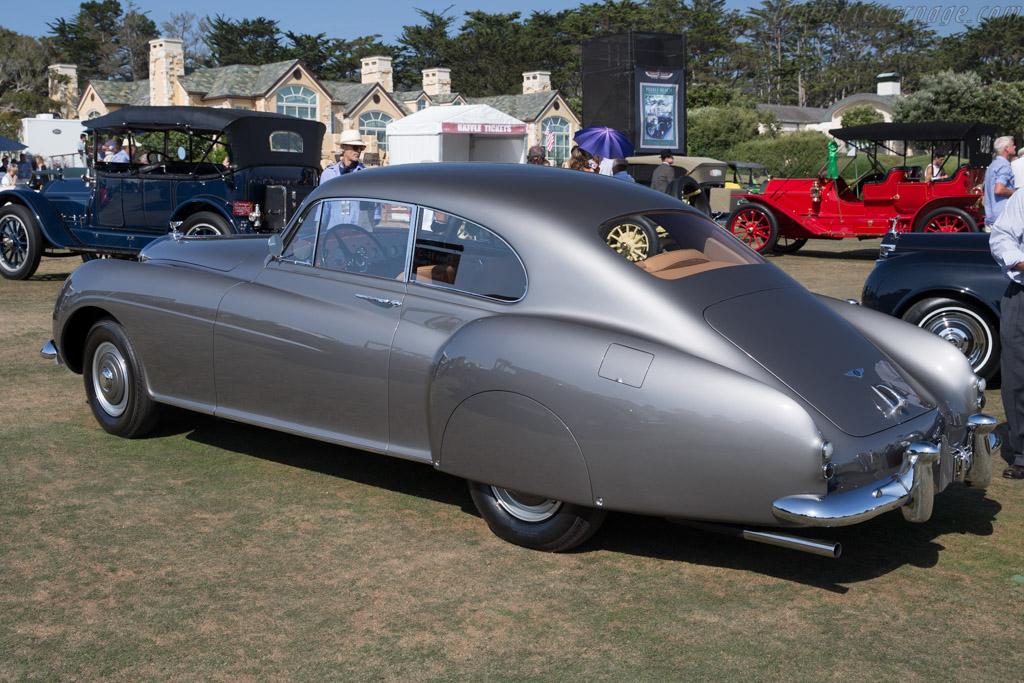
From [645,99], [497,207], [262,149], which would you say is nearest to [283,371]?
[497,207]

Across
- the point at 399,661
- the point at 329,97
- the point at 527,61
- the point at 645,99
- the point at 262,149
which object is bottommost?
the point at 399,661

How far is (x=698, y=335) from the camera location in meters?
3.70

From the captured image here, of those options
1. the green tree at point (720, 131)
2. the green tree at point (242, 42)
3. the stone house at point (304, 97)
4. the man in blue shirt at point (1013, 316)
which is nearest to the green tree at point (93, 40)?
the green tree at point (242, 42)

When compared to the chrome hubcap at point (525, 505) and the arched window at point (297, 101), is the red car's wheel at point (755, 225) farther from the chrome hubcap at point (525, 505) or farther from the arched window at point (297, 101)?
the arched window at point (297, 101)

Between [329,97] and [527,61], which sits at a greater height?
[527,61]

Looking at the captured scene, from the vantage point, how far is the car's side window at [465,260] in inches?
162

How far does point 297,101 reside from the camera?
54938 millimetres

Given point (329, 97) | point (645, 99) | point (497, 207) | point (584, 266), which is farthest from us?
point (329, 97)

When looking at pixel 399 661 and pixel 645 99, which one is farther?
pixel 645 99

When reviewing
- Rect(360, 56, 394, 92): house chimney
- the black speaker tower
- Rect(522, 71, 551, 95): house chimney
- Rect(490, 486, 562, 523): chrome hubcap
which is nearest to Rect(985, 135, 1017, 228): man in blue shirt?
Rect(490, 486, 562, 523): chrome hubcap

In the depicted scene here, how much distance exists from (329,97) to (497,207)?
54.5 m

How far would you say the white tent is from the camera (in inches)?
1128

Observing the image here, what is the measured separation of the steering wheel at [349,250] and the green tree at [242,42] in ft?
319

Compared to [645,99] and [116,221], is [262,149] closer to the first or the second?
[116,221]
